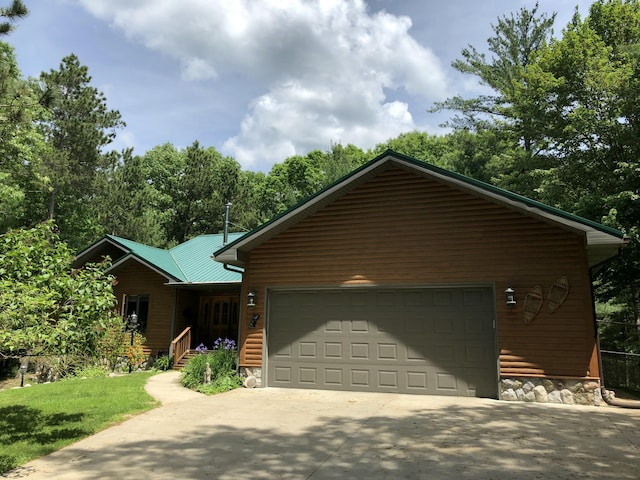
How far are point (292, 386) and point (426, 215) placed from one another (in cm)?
494

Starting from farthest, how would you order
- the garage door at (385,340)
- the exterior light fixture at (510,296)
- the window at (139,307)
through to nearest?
the window at (139,307) < the garage door at (385,340) < the exterior light fixture at (510,296)

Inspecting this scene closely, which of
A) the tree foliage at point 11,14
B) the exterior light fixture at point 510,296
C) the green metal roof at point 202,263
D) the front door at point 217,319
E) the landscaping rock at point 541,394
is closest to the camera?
the landscaping rock at point 541,394

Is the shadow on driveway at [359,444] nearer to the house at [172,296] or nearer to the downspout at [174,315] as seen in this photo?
the downspout at [174,315]

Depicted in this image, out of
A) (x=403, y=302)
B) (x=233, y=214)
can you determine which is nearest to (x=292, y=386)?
(x=403, y=302)

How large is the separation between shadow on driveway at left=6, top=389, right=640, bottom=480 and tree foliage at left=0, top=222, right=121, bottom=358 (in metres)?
1.37

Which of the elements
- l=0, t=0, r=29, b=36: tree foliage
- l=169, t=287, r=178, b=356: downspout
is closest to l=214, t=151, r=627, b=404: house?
l=169, t=287, r=178, b=356: downspout

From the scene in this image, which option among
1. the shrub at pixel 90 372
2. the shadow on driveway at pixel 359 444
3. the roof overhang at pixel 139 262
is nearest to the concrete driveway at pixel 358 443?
the shadow on driveway at pixel 359 444

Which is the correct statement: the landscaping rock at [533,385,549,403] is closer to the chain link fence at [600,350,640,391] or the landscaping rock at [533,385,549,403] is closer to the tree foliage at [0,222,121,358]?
the chain link fence at [600,350,640,391]

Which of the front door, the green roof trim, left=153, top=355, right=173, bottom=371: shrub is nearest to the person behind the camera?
the green roof trim

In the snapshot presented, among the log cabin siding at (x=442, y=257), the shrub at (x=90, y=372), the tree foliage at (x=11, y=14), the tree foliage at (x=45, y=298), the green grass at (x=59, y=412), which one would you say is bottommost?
the green grass at (x=59, y=412)

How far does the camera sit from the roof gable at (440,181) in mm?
8148

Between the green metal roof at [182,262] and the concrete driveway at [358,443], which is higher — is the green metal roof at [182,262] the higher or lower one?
the higher one

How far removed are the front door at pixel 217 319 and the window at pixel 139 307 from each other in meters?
1.92

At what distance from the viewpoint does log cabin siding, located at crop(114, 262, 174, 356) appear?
51.4 ft
